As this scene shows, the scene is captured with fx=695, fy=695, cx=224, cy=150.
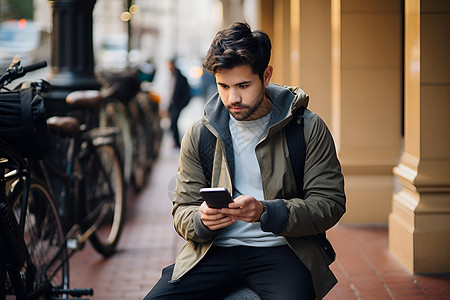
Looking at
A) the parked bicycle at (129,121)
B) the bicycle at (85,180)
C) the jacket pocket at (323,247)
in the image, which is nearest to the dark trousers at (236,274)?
the jacket pocket at (323,247)

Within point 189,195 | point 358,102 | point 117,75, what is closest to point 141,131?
point 117,75

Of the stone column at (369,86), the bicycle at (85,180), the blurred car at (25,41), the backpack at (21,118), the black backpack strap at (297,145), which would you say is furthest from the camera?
the blurred car at (25,41)

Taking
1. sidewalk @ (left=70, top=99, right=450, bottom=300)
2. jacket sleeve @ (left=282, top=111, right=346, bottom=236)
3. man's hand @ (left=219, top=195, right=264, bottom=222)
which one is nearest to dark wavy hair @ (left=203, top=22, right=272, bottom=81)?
jacket sleeve @ (left=282, top=111, right=346, bottom=236)

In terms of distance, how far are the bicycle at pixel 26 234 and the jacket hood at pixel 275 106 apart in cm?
108

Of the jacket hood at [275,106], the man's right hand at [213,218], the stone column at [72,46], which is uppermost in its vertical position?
the stone column at [72,46]

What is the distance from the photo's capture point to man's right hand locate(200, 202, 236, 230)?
8.82 ft

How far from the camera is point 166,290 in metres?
2.89

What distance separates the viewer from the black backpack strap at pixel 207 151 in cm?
301

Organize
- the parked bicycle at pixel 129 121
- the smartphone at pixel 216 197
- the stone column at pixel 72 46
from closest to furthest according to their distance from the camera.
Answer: the smartphone at pixel 216 197, the stone column at pixel 72 46, the parked bicycle at pixel 129 121

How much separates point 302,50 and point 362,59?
→ 1150mm

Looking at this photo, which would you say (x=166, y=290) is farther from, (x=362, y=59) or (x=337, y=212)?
(x=362, y=59)

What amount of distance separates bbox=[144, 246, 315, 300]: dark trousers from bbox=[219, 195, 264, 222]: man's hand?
0.97 feet

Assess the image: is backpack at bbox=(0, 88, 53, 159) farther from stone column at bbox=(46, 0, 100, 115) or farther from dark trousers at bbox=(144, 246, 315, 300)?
stone column at bbox=(46, 0, 100, 115)

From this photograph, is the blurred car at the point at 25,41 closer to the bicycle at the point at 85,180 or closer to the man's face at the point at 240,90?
the bicycle at the point at 85,180
